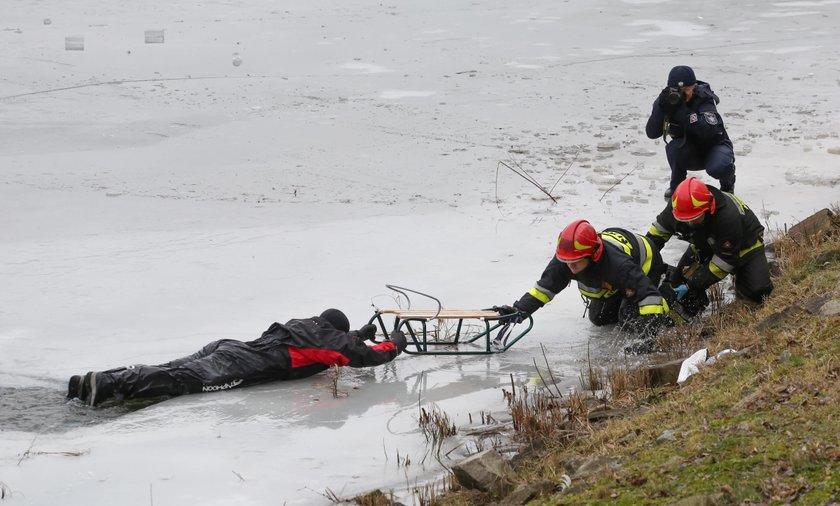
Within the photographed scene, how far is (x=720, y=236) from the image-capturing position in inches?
300

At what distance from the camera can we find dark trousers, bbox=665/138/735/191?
9078 millimetres

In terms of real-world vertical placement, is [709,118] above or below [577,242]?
above

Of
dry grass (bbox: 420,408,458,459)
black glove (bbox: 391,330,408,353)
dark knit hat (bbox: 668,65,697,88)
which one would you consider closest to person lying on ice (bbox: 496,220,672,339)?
black glove (bbox: 391,330,408,353)

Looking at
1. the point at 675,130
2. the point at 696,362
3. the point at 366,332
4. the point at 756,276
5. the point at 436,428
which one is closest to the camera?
the point at 436,428

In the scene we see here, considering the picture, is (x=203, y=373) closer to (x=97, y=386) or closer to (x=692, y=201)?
(x=97, y=386)

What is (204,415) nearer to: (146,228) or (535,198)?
(146,228)

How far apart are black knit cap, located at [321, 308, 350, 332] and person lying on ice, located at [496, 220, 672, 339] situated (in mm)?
1088

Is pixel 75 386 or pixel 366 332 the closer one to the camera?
pixel 75 386

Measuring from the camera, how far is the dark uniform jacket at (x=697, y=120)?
9.14m

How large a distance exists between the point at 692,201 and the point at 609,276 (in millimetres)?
780

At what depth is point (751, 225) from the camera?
770 centimetres

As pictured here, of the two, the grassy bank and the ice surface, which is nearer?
the grassy bank

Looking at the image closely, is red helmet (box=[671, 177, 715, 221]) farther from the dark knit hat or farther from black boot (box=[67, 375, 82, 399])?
black boot (box=[67, 375, 82, 399])

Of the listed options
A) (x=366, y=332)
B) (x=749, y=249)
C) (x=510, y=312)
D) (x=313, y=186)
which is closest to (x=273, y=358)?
(x=366, y=332)
